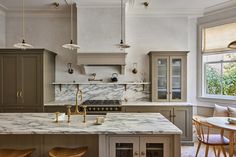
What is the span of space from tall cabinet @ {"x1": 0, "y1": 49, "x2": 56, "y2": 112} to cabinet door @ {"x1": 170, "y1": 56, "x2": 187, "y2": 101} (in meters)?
2.84

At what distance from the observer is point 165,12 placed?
4.75 metres

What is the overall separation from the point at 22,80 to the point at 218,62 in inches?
175

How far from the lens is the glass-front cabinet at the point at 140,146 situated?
2082 millimetres

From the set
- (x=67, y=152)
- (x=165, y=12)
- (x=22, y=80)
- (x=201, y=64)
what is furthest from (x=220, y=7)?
(x=22, y=80)

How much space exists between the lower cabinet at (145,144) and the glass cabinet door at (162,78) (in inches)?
97.2

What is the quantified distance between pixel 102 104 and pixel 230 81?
2.95m

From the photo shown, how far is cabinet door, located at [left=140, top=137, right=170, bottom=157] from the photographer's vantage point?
6.82ft

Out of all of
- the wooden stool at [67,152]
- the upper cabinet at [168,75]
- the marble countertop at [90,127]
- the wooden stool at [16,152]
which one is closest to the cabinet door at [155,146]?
the marble countertop at [90,127]

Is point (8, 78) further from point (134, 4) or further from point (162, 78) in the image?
point (162, 78)

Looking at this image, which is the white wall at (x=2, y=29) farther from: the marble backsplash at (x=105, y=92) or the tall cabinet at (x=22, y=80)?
the marble backsplash at (x=105, y=92)

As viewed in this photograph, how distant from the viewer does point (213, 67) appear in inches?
184

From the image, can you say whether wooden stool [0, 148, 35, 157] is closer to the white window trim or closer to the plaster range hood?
the plaster range hood

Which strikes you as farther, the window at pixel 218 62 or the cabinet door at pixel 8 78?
the window at pixel 218 62

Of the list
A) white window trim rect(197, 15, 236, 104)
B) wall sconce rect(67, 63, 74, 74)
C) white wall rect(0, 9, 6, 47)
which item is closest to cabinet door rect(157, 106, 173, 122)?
white window trim rect(197, 15, 236, 104)
